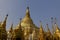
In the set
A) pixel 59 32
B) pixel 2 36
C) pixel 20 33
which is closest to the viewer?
pixel 2 36

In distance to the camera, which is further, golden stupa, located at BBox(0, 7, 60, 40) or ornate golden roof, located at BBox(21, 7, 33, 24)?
ornate golden roof, located at BBox(21, 7, 33, 24)

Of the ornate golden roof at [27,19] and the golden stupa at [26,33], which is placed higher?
the ornate golden roof at [27,19]

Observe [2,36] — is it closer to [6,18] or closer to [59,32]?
[6,18]

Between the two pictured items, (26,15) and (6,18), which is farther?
(26,15)

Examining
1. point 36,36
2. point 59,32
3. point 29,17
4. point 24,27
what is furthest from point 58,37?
point 29,17

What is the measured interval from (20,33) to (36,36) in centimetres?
783

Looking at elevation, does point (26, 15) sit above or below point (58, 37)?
above

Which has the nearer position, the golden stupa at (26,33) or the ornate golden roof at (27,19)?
the golden stupa at (26,33)

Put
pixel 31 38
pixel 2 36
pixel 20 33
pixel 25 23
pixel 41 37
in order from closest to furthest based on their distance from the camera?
pixel 2 36
pixel 20 33
pixel 41 37
pixel 31 38
pixel 25 23

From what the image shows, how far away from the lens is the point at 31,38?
38.0 metres

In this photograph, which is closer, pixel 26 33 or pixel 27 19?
pixel 26 33

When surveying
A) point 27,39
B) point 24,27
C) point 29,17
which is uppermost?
point 29,17

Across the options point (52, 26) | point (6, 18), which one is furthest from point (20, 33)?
point (52, 26)

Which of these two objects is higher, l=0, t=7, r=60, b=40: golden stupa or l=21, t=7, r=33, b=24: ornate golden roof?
l=21, t=7, r=33, b=24: ornate golden roof
